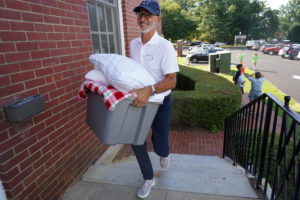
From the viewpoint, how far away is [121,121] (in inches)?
67.7

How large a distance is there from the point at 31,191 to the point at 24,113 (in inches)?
29.3

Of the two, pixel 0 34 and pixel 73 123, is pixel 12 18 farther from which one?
pixel 73 123

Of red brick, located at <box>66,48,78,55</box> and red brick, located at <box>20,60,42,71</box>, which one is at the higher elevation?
red brick, located at <box>66,48,78,55</box>

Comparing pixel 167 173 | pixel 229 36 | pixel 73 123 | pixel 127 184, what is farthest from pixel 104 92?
pixel 229 36

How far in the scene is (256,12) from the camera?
183 feet

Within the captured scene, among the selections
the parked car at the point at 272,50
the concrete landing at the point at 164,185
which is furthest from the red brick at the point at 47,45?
the parked car at the point at 272,50

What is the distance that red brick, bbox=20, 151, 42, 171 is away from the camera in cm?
179

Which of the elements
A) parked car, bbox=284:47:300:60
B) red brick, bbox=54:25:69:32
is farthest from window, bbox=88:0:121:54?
parked car, bbox=284:47:300:60

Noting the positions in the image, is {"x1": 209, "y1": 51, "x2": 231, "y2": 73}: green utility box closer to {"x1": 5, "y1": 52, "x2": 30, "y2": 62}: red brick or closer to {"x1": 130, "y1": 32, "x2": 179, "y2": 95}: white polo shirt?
{"x1": 130, "y1": 32, "x2": 179, "y2": 95}: white polo shirt

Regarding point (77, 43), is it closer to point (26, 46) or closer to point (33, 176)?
point (26, 46)

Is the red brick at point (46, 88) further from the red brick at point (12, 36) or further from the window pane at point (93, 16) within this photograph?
the window pane at point (93, 16)

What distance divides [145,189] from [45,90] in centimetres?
141

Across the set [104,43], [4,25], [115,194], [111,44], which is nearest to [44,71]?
[4,25]

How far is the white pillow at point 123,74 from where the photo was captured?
5.35 feet
